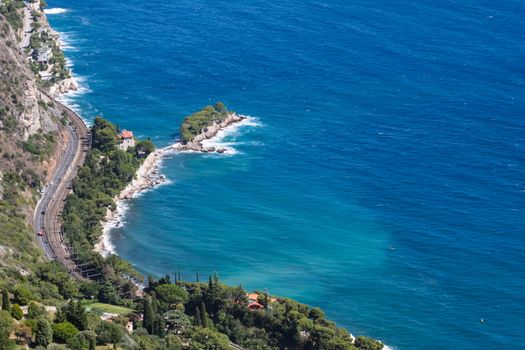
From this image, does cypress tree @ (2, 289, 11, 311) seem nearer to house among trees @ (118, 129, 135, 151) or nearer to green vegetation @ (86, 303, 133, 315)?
green vegetation @ (86, 303, 133, 315)

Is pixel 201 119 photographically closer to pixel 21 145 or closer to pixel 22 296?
pixel 21 145

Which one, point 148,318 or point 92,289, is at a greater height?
point 92,289

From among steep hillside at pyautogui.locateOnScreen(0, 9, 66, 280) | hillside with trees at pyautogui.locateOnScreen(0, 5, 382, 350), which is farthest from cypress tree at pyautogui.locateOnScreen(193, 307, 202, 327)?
steep hillside at pyautogui.locateOnScreen(0, 9, 66, 280)

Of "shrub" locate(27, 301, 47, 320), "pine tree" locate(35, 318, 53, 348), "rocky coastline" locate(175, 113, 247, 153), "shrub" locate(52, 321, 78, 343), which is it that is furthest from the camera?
"rocky coastline" locate(175, 113, 247, 153)

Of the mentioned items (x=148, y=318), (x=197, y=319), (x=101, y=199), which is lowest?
(x=148, y=318)

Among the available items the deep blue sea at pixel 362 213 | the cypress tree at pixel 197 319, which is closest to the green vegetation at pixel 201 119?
the deep blue sea at pixel 362 213

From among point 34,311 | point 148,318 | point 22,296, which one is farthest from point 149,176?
point 34,311
